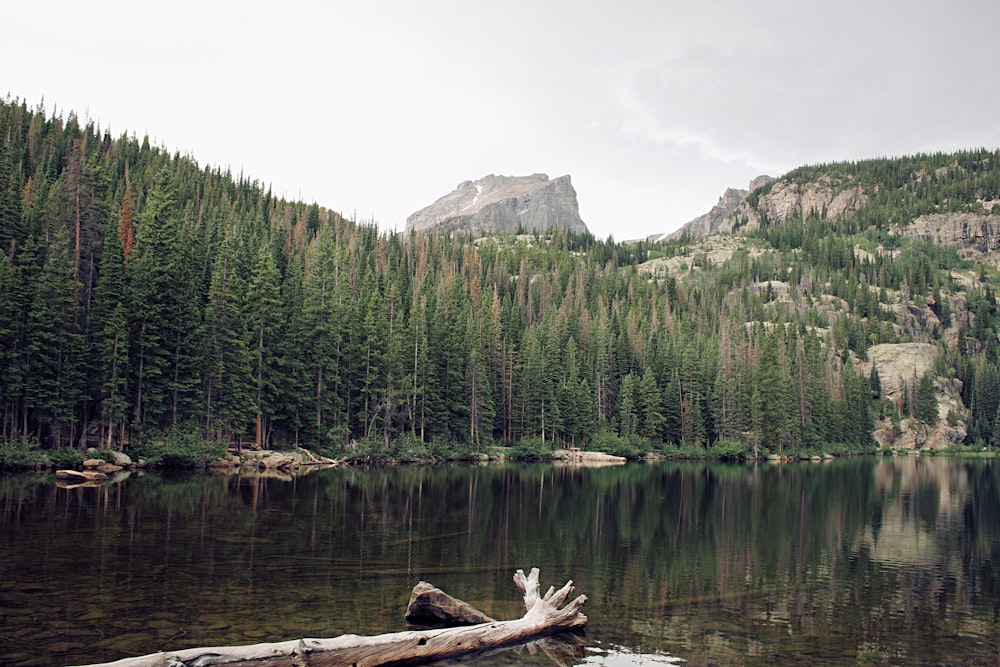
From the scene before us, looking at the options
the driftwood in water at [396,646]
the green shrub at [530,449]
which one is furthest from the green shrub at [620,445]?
the driftwood in water at [396,646]

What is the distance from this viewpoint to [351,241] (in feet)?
474

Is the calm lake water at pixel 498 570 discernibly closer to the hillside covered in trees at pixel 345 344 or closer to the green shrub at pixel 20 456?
the green shrub at pixel 20 456

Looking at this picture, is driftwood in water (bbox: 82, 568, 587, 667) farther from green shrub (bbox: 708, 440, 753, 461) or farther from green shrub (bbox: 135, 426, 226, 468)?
green shrub (bbox: 708, 440, 753, 461)

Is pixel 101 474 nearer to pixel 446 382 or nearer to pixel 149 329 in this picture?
pixel 149 329

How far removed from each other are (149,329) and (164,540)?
130 ft

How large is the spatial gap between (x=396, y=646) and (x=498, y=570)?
30.8 feet

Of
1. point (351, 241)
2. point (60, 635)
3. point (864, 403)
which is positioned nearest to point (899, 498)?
point (60, 635)

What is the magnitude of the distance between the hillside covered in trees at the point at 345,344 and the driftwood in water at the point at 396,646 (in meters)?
48.7

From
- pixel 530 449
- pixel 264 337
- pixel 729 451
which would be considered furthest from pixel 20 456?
pixel 729 451

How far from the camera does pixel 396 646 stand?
12.2 meters

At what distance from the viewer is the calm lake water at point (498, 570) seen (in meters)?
14.4

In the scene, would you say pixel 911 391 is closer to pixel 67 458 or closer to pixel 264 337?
pixel 264 337

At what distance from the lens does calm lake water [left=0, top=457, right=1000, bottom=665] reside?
14430 mm

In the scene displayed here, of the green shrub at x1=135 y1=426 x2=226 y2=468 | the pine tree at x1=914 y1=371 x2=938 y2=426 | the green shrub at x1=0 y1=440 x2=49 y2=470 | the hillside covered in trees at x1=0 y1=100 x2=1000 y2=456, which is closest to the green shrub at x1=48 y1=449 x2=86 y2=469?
the green shrub at x1=0 y1=440 x2=49 y2=470
